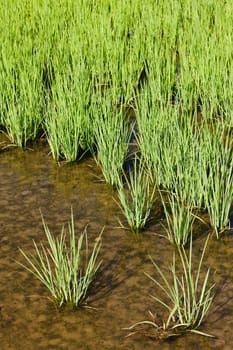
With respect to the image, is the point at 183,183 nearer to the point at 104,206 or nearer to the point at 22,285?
the point at 104,206

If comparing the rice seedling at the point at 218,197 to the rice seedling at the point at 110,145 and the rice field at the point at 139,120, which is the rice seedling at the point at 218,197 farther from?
the rice seedling at the point at 110,145

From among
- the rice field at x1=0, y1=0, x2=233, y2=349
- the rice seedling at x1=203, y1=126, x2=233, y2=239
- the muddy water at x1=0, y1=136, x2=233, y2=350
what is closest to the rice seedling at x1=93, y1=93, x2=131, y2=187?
the rice field at x1=0, y1=0, x2=233, y2=349

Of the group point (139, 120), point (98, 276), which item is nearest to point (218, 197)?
point (98, 276)

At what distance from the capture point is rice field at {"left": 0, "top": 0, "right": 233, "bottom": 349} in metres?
2.56

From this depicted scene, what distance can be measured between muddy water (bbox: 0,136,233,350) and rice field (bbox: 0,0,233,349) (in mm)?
41

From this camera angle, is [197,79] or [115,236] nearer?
[115,236]

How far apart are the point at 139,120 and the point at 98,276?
4.15ft

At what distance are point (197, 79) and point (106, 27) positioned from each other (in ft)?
4.07

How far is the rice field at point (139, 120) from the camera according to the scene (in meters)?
2.56

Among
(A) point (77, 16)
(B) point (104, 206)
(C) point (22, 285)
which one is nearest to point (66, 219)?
(B) point (104, 206)

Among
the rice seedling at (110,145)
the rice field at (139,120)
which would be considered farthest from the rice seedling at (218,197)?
the rice seedling at (110,145)

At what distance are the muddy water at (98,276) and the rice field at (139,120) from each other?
1.6 inches

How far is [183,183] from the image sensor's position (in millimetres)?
2875

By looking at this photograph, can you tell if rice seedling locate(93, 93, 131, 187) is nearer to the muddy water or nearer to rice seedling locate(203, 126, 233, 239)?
the muddy water
